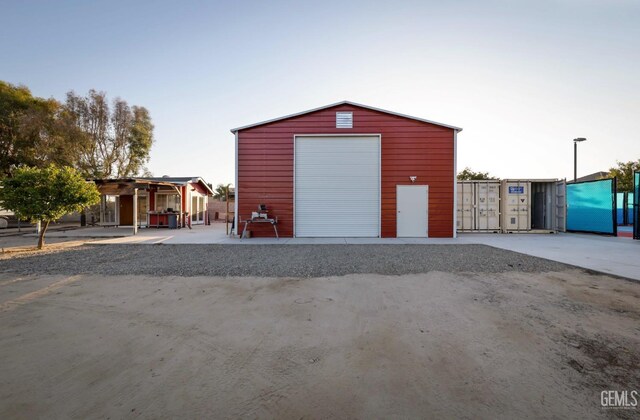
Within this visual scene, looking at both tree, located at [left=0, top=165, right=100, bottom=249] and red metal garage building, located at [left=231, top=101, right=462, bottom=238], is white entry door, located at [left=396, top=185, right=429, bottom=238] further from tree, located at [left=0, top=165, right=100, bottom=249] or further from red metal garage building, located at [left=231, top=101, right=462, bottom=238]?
tree, located at [left=0, top=165, right=100, bottom=249]

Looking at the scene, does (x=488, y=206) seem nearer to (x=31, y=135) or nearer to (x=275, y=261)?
(x=275, y=261)

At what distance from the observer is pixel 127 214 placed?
61.0ft

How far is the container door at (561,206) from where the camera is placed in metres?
13.3

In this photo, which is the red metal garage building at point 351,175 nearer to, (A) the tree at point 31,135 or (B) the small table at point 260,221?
(B) the small table at point 260,221

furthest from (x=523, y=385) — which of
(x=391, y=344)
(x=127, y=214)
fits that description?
(x=127, y=214)

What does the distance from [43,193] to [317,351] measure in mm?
10538

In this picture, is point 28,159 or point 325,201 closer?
point 325,201

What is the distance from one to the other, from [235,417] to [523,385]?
2.20 meters

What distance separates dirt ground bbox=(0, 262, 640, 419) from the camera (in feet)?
6.32

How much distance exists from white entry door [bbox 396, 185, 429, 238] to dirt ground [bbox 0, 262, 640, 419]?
7.01 metres

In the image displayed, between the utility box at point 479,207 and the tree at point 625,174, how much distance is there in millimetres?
23261

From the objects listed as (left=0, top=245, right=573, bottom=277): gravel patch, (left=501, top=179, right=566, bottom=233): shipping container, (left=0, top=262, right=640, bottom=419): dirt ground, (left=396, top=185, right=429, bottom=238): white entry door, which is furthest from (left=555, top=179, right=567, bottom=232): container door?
(left=0, top=262, right=640, bottom=419): dirt ground

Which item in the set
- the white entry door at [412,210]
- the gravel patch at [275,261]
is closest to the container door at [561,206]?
the white entry door at [412,210]

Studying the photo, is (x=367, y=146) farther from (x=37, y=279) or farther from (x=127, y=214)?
(x=127, y=214)
